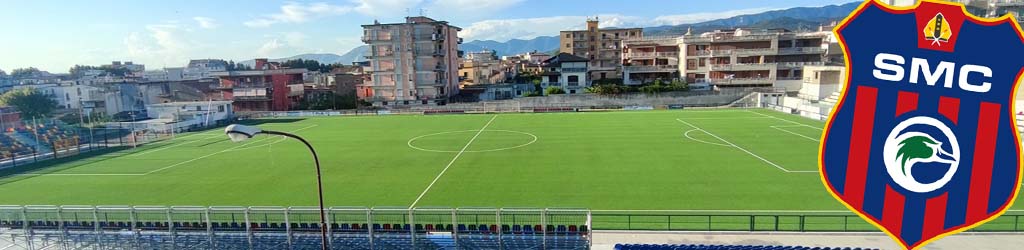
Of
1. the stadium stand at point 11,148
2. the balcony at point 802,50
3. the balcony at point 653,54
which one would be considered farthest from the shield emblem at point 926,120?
the balcony at point 653,54

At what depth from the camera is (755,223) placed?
1516 cm

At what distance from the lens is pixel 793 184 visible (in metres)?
19.7

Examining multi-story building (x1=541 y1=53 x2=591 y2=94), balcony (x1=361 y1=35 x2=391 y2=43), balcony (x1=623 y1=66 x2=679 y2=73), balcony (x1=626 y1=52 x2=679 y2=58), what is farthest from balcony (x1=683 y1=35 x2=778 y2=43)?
balcony (x1=361 y1=35 x2=391 y2=43)

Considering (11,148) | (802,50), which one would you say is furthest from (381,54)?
(802,50)

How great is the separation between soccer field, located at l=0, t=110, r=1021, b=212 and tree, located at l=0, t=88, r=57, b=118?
29.1 metres

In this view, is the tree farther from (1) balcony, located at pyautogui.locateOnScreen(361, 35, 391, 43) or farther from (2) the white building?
(1) balcony, located at pyautogui.locateOnScreen(361, 35, 391, 43)

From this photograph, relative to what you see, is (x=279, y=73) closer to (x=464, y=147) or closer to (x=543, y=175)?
(x=464, y=147)

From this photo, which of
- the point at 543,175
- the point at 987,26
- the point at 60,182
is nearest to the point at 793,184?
the point at 543,175

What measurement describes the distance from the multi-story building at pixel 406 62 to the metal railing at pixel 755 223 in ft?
153

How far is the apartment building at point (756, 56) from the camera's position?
192ft

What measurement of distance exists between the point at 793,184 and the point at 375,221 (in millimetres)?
15567

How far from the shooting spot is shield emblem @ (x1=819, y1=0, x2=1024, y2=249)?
691 cm

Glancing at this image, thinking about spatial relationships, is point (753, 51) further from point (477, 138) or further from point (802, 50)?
point (477, 138)

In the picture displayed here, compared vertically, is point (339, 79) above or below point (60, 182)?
above
